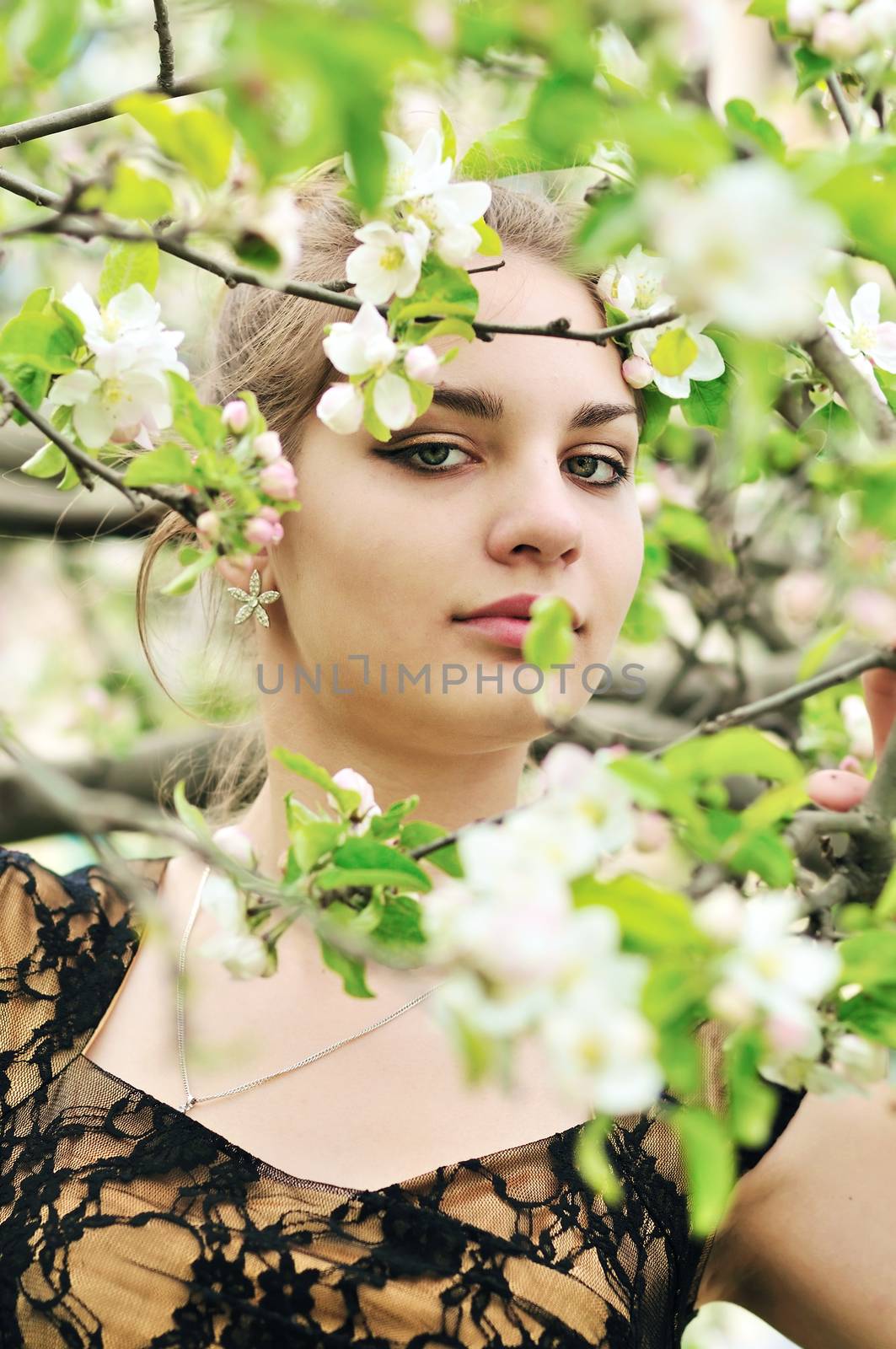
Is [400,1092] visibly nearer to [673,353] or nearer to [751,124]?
[673,353]

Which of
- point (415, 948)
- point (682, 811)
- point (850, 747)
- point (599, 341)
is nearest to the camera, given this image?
point (682, 811)

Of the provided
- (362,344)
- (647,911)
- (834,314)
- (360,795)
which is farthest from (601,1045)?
(834,314)

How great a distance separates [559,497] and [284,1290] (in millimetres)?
765

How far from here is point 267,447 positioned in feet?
2.85

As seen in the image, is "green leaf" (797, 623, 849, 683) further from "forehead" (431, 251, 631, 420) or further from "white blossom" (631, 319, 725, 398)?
"forehead" (431, 251, 631, 420)

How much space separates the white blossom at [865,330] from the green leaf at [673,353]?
0.62 ft

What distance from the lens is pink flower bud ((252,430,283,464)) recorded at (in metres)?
0.87

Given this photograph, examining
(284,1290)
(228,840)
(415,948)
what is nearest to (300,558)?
(228,840)

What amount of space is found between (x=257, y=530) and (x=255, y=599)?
469mm

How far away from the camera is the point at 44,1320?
1.15m

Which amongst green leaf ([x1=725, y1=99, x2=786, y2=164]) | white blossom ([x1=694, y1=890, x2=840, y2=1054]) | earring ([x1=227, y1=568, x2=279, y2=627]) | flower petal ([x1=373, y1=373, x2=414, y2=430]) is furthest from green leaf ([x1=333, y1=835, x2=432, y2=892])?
earring ([x1=227, y1=568, x2=279, y2=627])

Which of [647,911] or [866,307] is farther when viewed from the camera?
[866,307]

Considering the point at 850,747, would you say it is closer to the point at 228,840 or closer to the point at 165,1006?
the point at 165,1006

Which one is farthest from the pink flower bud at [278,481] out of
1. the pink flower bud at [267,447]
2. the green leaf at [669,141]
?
the green leaf at [669,141]
